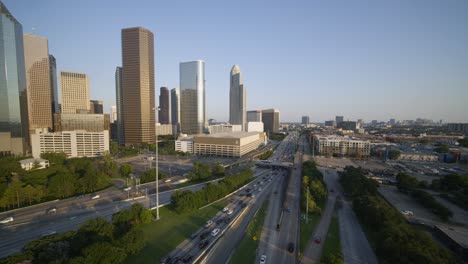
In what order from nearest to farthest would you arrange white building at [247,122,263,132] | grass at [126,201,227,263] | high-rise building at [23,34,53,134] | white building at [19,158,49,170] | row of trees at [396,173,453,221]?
grass at [126,201,227,263] < row of trees at [396,173,453,221] < white building at [19,158,49,170] < high-rise building at [23,34,53,134] < white building at [247,122,263,132]

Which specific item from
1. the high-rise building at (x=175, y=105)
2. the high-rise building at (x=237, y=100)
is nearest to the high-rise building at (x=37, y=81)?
the high-rise building at (x=175, y=105)

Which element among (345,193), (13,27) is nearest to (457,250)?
(345,193)

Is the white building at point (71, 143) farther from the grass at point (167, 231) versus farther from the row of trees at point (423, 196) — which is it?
the row of trees at point (423, 196)

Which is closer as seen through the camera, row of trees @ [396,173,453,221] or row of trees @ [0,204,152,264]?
row of trees @ [0,204,152,264]

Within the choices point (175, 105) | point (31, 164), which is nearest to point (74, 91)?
point (31, 164)

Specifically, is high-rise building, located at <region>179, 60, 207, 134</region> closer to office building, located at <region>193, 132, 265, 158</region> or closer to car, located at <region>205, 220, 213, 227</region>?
office building, located at <region>193, 132, 265, 158</region>

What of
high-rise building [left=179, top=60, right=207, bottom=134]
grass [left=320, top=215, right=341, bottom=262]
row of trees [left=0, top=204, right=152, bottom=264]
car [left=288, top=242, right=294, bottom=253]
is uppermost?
high-rise building [left=179, top=60, right=207, bottom=134]

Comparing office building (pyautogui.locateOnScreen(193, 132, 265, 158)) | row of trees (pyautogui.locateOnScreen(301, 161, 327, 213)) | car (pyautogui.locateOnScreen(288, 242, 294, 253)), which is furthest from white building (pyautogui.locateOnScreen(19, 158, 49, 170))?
row of trees (pyautogui.locateOnScreen(301, 161, 327, 213))
